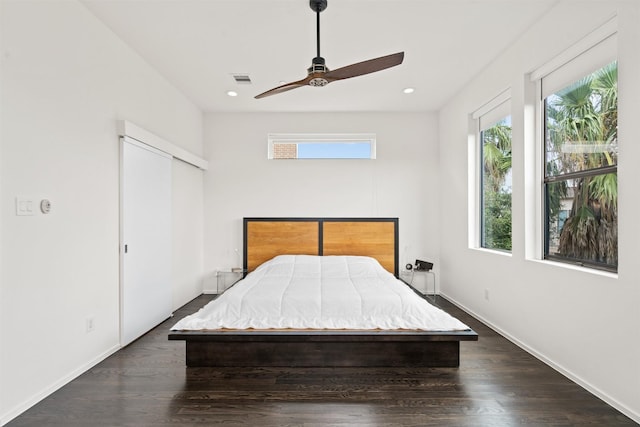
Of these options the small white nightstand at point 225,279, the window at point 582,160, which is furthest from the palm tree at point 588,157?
the small white nightstand at point 225,279

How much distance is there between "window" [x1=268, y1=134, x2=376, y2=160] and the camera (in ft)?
15.1

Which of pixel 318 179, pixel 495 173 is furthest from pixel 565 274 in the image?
pixel 318 179

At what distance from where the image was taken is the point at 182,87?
3.75 m

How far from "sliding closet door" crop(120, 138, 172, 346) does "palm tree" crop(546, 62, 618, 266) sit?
133 inches

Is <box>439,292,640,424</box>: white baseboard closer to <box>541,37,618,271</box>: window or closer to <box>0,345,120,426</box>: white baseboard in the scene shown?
<box>541,37,618,271</box>: window

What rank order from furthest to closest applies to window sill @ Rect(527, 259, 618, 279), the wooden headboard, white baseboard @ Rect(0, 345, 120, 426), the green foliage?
the wooden headboard
the green foliage
window sill @ Rect(527, 259, 618, 279)
white baseboard @ Rect(0, 345, 120, 426)

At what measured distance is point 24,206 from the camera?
1.89 metres

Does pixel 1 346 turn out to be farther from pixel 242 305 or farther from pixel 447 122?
pixel 447 122

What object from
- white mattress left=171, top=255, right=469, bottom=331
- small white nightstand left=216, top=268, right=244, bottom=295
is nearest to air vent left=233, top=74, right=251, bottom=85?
white mattress left=171, top=255, right=469, bottom=331

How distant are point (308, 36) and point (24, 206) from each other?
2.21m

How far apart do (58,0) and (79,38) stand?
235 mm

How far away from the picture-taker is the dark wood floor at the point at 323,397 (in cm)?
181

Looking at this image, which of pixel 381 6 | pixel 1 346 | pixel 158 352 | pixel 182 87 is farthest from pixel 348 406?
pixel 182 87

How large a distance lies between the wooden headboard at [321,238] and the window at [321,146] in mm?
872
